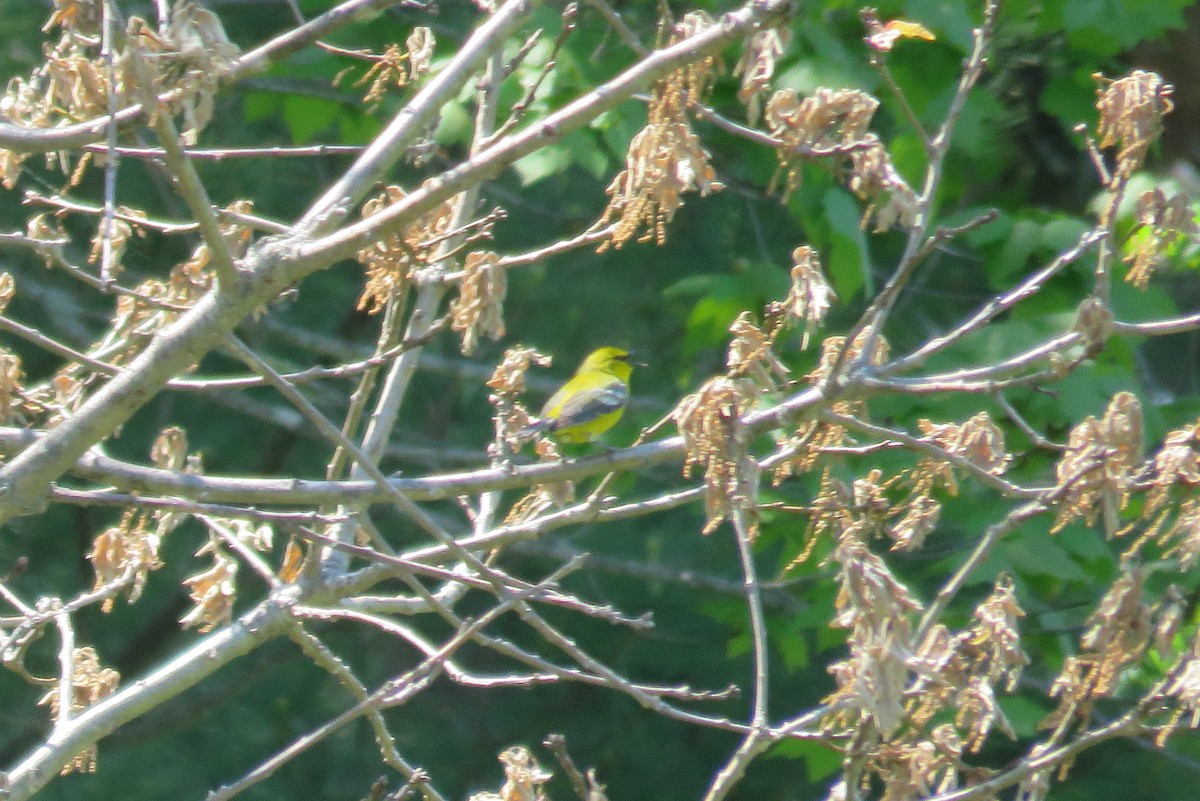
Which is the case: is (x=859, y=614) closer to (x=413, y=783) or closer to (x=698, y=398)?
(x=698, y=398)

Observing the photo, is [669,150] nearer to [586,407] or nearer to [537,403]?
[586,407]

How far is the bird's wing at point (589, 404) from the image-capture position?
4230 mm

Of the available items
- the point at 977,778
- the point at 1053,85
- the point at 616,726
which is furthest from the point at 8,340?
the point at 977,778

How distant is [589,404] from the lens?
4.30m

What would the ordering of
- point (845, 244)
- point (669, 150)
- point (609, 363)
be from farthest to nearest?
point (609, 363), point (845, 244), point (669, 150)

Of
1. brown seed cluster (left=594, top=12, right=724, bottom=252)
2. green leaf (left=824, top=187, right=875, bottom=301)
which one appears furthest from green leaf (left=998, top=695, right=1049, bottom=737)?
brown seed cluster (left=594, top=12, right=724, bottom=252)

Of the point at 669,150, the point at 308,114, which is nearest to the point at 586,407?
the point at 308,114

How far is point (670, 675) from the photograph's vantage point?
20.6ft

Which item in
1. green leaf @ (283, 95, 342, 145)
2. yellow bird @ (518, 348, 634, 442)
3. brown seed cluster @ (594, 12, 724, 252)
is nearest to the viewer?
brown seed cluster @ (594, 12, 724, 252)

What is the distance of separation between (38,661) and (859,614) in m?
5.67

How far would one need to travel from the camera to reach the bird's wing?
167 inches

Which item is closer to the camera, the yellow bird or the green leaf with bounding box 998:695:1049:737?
the green leaf with bounding box 998:695:1049:737

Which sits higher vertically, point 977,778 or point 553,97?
point 553,97

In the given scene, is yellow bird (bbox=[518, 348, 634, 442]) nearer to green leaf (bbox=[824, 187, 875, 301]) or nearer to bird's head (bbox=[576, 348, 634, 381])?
bird's head (bbox=[576, 348, 634, 381])
